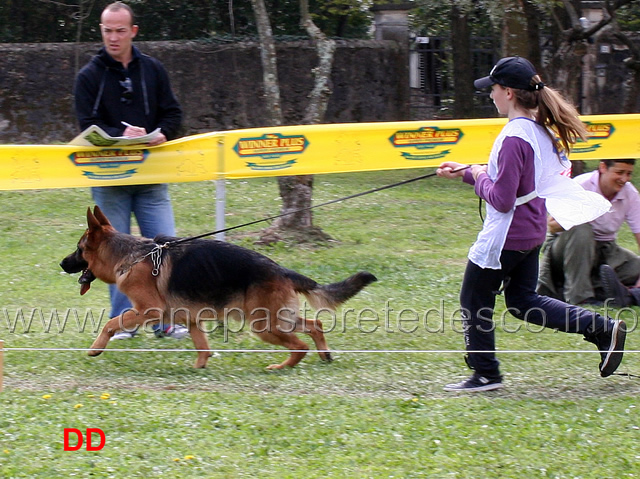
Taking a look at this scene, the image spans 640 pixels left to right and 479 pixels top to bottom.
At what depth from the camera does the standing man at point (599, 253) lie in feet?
21.7

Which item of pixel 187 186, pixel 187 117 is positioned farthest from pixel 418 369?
pixel 187 117

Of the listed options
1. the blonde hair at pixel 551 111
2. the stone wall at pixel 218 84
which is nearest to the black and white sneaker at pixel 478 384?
the blonde hair at pixel 551 111

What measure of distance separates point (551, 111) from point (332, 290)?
1.82 m

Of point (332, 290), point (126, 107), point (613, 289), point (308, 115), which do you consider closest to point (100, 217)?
point (126, 107)

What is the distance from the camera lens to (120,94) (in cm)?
574

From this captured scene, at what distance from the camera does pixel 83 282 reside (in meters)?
5.47

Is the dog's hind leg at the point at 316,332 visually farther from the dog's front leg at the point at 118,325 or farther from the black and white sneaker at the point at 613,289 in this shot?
the black and white sneaker at the point at 613,289

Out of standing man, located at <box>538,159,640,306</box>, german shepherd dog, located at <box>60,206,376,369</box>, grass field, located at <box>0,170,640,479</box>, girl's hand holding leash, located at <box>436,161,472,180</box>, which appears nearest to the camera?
grass field, located at <box>0,170,640,479</box>

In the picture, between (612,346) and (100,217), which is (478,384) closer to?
(612,346)

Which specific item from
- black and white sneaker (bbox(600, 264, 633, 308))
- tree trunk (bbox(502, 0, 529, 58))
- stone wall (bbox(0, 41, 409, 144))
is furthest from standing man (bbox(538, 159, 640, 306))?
stone wall (bbox(0, 41, 409, 144))

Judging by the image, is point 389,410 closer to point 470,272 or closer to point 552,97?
point 470,272

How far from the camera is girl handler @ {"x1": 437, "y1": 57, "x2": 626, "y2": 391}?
14.1 feet

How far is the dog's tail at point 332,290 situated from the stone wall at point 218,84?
11024 mm

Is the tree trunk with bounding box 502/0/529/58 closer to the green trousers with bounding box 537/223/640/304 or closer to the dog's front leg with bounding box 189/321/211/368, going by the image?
the green trousers with bounding box 537/223/640/304
